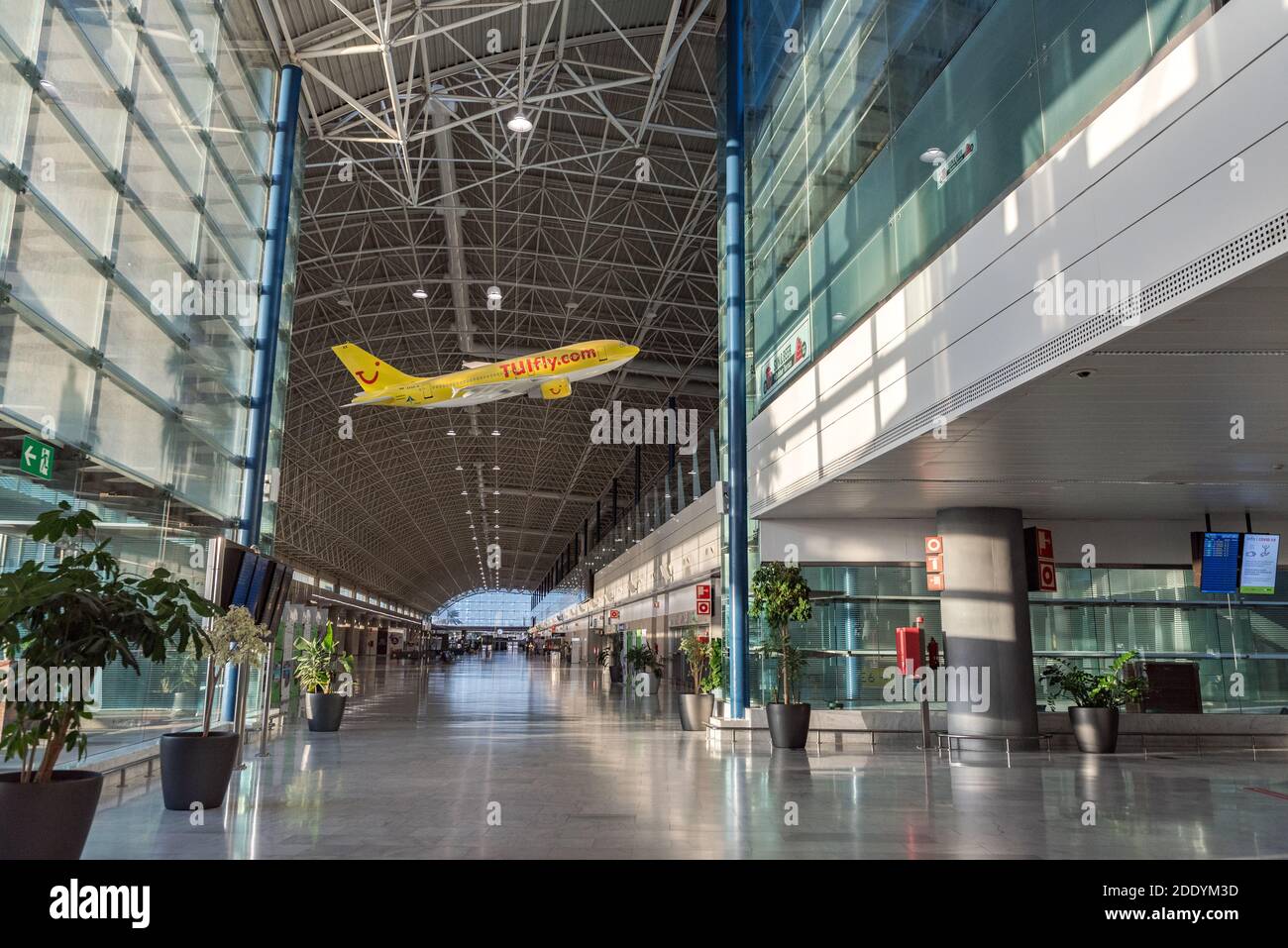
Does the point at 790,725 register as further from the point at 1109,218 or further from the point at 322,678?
the point at 1109,218

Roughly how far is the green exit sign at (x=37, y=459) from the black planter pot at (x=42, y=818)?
4.43m

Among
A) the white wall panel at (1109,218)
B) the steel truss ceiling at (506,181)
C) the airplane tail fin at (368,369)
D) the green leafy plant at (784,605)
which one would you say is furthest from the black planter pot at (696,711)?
the airplane tail fin at (368,369)

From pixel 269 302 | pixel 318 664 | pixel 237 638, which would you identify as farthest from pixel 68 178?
pixel 318 664

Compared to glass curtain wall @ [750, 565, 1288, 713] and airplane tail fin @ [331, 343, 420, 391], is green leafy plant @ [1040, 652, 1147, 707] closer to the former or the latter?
glass curtain wall @ [750, 565, 1288, 713]

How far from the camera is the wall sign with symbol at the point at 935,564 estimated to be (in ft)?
51.8

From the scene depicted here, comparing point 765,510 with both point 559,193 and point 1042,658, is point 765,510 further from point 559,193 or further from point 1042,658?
point 559,193

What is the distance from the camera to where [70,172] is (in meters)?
10.2

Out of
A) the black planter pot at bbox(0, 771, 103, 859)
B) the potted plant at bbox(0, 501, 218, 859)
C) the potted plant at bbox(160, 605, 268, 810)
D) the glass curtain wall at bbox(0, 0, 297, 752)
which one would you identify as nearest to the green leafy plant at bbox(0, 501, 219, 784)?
the potted plant at bbox(0, 501, 218, 859)

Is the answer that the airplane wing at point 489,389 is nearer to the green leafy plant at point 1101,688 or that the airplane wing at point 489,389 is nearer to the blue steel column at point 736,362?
the blue steel column at point 736,362

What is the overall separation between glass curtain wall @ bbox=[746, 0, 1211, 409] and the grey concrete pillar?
4.20 m

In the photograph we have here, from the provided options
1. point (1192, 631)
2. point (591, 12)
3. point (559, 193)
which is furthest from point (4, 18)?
point (559, 193)

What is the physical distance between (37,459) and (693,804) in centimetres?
749

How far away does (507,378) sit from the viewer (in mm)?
28656
